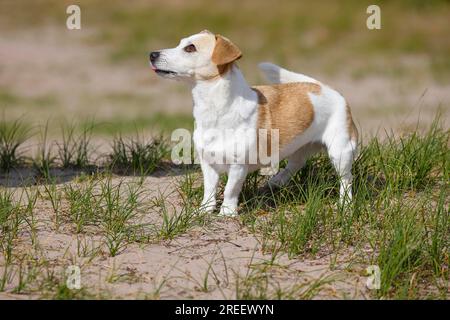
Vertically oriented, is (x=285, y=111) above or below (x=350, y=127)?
above

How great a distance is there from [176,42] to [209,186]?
27.7 feet

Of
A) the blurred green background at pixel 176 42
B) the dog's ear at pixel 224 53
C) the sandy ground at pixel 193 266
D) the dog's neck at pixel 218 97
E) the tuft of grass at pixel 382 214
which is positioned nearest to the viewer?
the sandy ground at pixel 193 266

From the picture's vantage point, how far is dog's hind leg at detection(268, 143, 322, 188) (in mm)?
5477

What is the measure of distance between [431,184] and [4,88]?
7.82 meters

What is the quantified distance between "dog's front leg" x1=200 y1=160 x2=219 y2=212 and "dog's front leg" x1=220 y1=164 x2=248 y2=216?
77mm

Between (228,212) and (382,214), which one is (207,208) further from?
(382,214)

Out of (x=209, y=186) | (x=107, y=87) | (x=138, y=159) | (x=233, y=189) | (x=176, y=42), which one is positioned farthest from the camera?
(x=176, y=42)

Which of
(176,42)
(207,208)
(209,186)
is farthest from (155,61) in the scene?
(176,42)

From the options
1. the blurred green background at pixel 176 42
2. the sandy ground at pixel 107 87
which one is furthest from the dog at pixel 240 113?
the sandy ground at pixel 107 87

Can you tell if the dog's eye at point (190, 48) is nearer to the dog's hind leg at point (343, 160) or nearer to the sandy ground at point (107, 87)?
the dog's hind leg at point (343, 160)

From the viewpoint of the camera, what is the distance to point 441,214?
469 cm

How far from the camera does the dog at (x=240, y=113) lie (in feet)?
15.6

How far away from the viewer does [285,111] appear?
5070 mm
